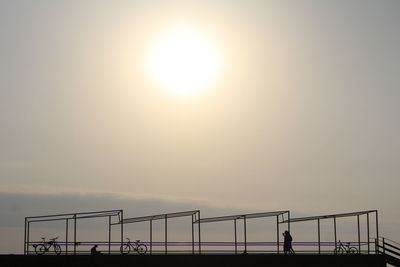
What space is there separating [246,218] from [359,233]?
7.41 meters

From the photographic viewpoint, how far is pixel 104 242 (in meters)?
63.7
